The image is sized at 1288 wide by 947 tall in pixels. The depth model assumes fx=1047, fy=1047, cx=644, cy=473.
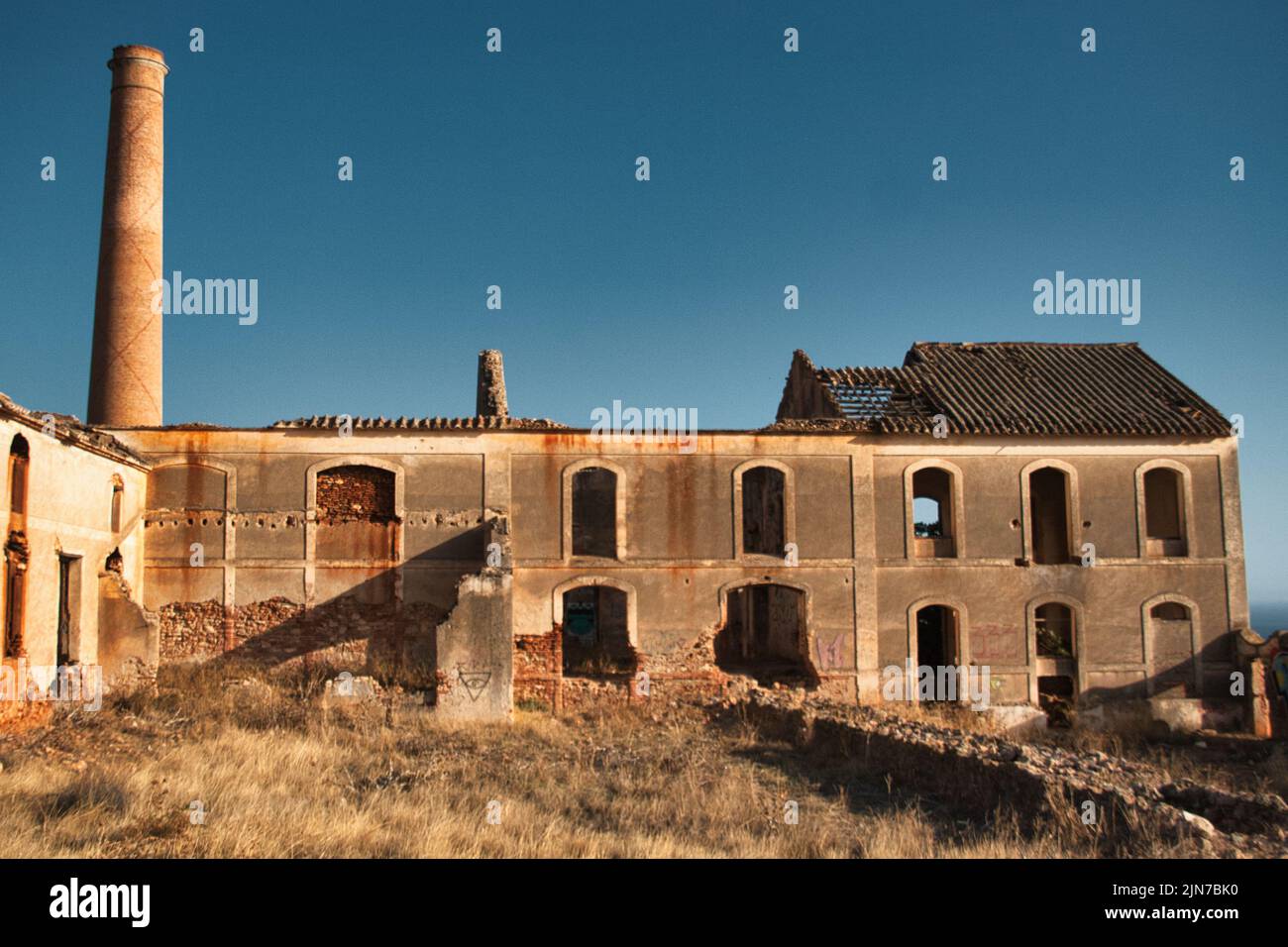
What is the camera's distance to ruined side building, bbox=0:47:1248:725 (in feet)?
65.1

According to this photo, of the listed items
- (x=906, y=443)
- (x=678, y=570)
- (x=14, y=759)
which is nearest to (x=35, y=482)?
(x=14, y=759)

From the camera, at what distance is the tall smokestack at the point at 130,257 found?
990 inches

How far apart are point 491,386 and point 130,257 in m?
9.25

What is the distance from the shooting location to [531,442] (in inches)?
817

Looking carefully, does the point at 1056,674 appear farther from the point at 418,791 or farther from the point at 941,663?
the point at 418,791

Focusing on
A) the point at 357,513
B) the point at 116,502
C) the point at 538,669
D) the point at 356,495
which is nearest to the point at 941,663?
the point at 538,669

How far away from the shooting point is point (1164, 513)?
22750 mm

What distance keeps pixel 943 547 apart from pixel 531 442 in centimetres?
874

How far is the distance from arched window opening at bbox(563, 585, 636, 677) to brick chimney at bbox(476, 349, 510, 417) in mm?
5113

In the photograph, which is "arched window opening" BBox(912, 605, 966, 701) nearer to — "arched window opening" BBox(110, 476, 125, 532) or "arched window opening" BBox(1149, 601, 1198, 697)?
"arched window opening" BBox(1149, 601, 1198, 697)

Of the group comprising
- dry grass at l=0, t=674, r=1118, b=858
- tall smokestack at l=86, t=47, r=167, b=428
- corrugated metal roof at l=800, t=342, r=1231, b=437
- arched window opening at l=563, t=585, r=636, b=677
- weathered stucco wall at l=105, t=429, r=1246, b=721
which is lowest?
dry grass at l=0, t=674, r=1118, b=858

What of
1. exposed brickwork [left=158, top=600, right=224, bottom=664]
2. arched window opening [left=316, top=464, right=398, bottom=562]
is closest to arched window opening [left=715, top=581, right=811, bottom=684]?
arched window opening [left=316, top=464, right=398, bottom=562]

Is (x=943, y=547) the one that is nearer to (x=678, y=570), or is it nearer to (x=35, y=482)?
(x=678, y=570)

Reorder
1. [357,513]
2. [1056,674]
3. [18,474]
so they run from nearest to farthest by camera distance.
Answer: [18,474] < [357,513] < [1056,674]
